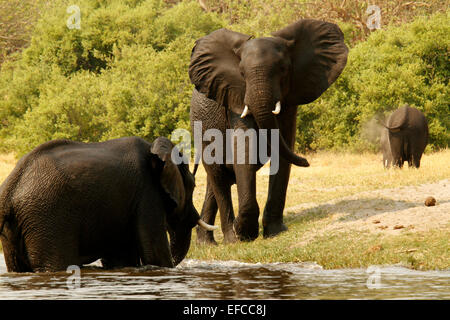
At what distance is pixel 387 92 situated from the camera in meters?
29.8

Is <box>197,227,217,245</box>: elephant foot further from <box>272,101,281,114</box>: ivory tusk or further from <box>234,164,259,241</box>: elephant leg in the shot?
<box>272,101,281,114</box>: ivory tusk

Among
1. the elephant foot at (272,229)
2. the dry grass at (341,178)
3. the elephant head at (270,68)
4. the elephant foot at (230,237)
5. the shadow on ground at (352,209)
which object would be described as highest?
the elephant head at (270,68)

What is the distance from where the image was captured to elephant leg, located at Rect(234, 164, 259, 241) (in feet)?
39.6

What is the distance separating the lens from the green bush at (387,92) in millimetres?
29781

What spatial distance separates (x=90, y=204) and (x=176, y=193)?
1097 mm

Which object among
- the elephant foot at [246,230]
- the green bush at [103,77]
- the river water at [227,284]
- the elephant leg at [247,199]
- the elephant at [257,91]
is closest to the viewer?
the river water at [227,284]

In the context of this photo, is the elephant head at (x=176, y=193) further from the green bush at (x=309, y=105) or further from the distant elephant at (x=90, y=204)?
the green bush at (x=309, y=105)

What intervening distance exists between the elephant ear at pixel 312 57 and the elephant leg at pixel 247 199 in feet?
4.39

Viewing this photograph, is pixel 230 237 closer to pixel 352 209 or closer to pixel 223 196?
pixel 223 196

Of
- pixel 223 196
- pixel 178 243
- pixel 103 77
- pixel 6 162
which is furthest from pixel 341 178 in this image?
pixel 103 77

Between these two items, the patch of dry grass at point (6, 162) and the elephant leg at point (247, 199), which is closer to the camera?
the elephant leg at point (247, 199)

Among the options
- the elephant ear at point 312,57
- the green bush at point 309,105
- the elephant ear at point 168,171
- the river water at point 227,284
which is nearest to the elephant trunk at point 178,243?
the river water at point 227,284

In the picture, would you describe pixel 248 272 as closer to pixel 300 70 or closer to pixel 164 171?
pixel 164 171
